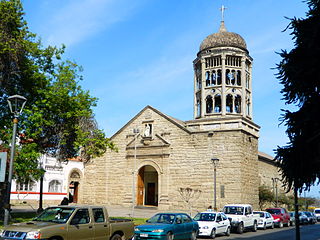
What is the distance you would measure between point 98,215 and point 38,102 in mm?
11217

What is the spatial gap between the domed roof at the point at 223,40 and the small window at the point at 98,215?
28139mm

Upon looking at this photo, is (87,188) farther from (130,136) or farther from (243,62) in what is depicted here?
(243,62)

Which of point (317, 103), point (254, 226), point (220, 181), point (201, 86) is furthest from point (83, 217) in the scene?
point (201, 86)

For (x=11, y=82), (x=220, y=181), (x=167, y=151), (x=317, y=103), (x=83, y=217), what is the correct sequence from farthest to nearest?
(x=167, y=151) → (x=220, y=181) → (x=11, y=82) → (x=83, y=217) → (x=317, y=103)

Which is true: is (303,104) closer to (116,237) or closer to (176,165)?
(116,237)

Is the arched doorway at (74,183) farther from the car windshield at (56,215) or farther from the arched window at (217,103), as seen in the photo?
the car windshield at (56,215)

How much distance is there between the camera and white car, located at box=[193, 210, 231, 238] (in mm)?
18391

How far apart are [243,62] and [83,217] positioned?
28.8 meters

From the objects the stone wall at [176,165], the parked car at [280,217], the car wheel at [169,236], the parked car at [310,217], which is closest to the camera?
the car wheel at [169,236]

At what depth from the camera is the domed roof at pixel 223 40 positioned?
3662cm

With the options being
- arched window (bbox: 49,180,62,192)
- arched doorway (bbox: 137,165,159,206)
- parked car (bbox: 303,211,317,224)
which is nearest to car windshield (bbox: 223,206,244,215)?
parked car (bbox: 303,211,317,224)

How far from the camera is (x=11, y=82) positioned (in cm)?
2070

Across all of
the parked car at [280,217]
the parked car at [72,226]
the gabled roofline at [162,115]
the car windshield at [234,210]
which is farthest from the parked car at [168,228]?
the gabled roofline at [162,115]

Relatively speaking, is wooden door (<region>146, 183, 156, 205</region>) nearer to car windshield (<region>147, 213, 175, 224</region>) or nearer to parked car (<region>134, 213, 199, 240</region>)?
parked car (<region>134, 213, 199, 240</region>)
